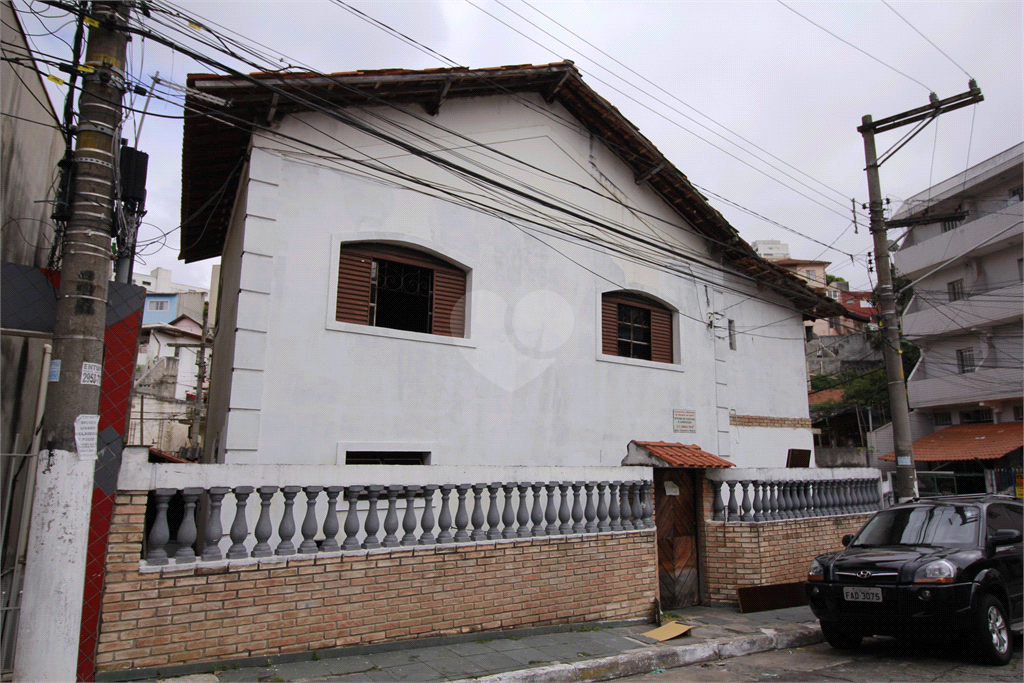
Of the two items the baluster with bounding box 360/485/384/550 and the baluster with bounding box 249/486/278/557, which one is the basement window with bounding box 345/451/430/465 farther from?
the baluster with bounding box 249/486/278/557

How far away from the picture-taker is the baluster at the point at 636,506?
8.05 meters

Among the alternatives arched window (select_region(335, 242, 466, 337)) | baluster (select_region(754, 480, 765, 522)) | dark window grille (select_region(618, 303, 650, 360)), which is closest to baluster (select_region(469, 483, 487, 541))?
arched window (select_region(335, 242, 466, 337))

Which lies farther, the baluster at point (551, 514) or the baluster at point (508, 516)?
the baluster at point (551, 514)

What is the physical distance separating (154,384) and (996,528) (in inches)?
1384

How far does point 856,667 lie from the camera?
21.5 feet

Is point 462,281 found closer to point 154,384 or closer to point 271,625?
point 271,625

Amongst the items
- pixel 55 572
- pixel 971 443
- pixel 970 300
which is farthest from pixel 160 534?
pixel 970 300

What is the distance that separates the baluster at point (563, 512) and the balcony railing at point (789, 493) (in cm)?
287

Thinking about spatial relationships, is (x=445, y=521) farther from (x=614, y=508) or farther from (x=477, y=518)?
(x=614, y=508)

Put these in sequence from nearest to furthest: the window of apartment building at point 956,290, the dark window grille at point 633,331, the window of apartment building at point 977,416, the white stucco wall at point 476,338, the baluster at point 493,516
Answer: the baluster at point 493,516 < the white stucco wall at point 476,338 < the dark window grille at point 633,331 < the window of apartment building at point 977,416 < the window of apartment building at point 956,290

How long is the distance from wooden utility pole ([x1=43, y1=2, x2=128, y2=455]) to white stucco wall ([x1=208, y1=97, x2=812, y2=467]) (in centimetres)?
294

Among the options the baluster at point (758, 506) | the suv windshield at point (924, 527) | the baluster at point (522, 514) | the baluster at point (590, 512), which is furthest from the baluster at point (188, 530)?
the suv windshield at point (924, 527)

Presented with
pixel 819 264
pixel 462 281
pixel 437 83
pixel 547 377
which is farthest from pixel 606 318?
pixel 819 264

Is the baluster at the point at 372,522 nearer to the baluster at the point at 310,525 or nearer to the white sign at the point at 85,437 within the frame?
the baluster at the point at 310,525
